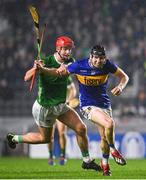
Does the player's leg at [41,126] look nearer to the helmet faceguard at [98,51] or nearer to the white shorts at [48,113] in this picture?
the white shorts at [48,113]

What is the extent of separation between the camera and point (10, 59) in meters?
23.3

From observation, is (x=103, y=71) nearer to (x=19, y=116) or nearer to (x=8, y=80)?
(x=19, y=116)

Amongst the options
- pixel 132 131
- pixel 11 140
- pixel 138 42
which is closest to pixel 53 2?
pixel 138 42

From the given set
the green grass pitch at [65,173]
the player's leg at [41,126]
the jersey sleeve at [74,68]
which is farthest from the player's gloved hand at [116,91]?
the player's leg at [41,126]

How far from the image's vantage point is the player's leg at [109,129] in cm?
934

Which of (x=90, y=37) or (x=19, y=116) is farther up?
(x=90, y=37)

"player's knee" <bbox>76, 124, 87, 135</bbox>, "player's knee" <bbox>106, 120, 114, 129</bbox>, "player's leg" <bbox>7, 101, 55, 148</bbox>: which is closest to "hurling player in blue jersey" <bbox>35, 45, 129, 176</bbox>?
"player's knee" <bbox>106, 120, 114, 129</bbox>

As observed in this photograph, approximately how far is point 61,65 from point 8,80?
39.5 feet

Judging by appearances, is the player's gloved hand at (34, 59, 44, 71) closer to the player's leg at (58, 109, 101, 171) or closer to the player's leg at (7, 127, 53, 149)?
the player's leg at (58, 109, 101, 171)

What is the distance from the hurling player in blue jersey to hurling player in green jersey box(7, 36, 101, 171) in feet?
1.33

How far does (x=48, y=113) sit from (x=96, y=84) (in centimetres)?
113

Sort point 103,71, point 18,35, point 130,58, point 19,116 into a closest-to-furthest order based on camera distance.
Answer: point 103,71 → point 19,116 → point 130,58 → point 18,35

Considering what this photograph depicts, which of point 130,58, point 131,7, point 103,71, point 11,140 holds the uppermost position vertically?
point 131,7

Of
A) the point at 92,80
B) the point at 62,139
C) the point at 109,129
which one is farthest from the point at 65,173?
the point at 62,139
